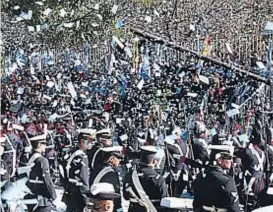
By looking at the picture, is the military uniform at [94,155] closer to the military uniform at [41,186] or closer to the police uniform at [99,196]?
the military uniform at [41,186]

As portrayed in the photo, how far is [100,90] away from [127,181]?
8.53m

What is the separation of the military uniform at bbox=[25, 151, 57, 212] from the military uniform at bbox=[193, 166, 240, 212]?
1713mm

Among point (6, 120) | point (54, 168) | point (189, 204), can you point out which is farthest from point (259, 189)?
point (6, 120)

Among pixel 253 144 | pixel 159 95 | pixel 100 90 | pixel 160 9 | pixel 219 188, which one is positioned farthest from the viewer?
pixel 160 9

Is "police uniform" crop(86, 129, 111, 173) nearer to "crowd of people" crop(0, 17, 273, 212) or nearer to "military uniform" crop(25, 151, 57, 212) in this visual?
"crowd of people" crop(0, 17, 273, 212)

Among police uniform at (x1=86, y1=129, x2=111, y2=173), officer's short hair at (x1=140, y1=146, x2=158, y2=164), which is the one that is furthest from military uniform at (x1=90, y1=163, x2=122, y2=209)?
police uniform at (x1=86, y1=129, x2=111, y2=173)

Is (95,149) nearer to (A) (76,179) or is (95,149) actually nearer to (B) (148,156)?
(A) (76,179)

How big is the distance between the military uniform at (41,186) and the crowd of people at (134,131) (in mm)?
11

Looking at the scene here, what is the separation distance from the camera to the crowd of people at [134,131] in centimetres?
755

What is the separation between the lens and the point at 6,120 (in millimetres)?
12812

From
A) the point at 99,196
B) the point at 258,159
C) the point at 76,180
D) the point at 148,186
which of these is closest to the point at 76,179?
the point at 76,180

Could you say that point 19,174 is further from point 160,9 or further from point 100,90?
point 160,9

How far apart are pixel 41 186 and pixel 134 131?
5808mm

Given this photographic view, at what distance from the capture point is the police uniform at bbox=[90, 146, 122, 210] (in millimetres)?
7273
